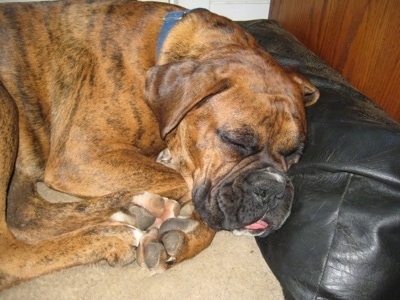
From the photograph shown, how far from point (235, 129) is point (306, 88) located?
0.70 meters

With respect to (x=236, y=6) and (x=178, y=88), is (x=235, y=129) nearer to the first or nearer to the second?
(x=178, y=88)

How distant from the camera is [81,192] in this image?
2.29 meters

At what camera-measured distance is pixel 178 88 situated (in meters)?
1.94

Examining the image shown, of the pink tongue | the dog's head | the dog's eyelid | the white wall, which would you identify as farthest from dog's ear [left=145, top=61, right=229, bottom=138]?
the white wall

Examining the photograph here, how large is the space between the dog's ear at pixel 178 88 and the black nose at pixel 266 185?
44 centimetres

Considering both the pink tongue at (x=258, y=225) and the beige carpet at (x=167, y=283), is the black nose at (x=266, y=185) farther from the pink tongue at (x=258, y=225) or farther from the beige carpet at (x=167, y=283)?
the beige carpet at (x=167, y=283)

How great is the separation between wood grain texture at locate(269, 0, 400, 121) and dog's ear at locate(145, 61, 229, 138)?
3.72ft

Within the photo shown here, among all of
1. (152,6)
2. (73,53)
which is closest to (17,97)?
(73,53)

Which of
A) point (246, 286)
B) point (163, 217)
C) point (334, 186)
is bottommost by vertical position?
point (246, 286)

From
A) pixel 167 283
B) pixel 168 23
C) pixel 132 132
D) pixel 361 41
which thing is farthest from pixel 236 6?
pixel 167 283

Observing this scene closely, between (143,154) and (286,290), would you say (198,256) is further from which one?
(143,154)

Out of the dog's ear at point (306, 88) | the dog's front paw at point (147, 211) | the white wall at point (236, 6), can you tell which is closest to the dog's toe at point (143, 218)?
the dog's front paw at point (147, 211)

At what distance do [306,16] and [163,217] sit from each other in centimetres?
229

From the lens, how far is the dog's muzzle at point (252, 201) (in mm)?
1924
